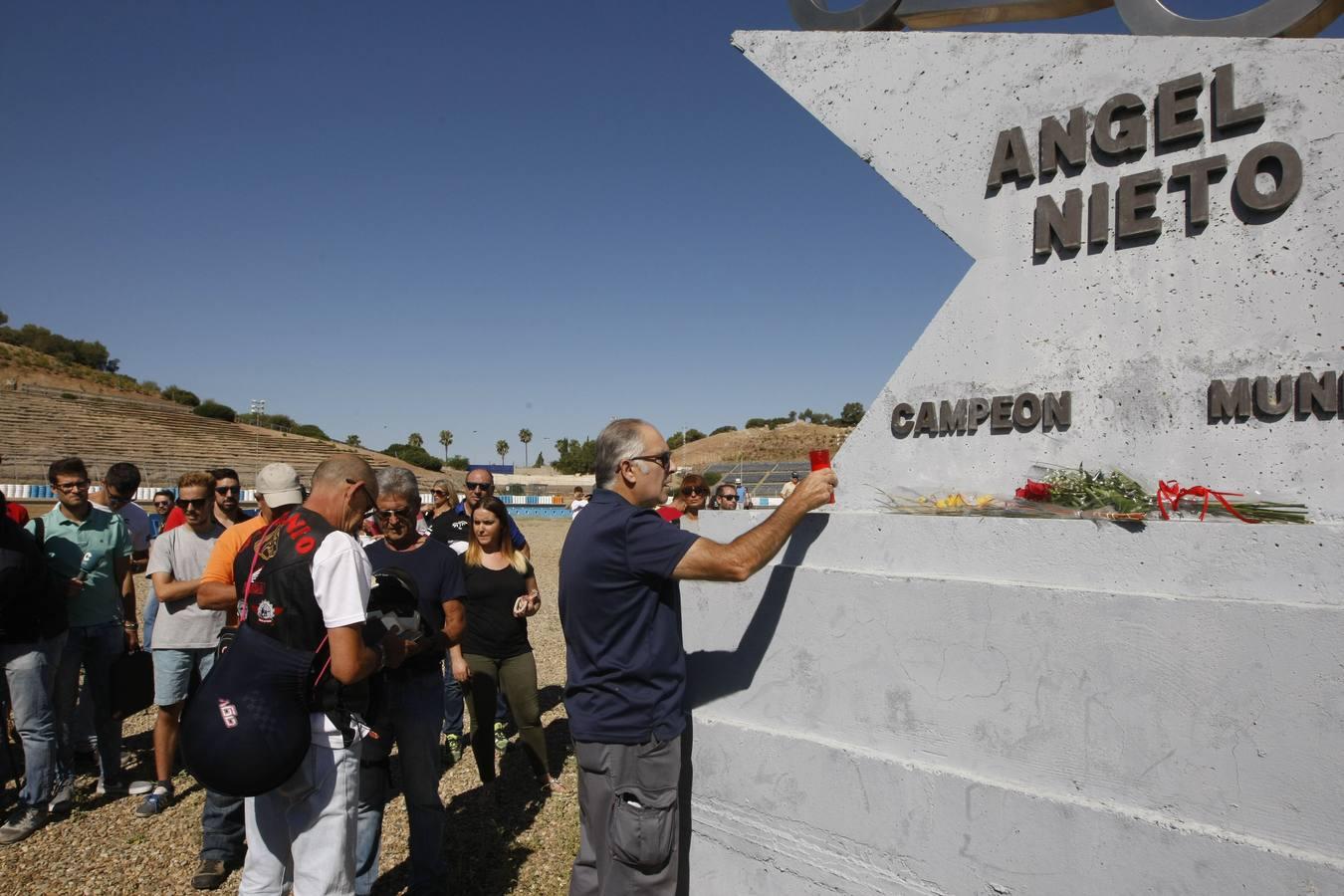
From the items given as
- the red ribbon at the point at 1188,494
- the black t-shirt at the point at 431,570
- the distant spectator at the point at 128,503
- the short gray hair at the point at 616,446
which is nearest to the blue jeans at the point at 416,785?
the black t-shirt at the point at 431,570

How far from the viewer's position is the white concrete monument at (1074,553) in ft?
6.63

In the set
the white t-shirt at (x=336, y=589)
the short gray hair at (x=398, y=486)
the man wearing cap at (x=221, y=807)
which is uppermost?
the short gray hair at (x=398, y=486)

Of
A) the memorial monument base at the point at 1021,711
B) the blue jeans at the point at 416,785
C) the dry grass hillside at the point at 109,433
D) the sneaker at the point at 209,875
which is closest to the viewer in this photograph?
the memorial monument base at the point at 1021,711

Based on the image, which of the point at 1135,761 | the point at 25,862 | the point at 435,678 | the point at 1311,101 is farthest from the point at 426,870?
the point at 1311,101

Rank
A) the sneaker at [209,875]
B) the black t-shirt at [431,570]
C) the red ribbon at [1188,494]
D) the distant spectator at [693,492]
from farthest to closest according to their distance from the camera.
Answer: the distant spectator at [693,492]
the sneaker at [209,875]
the black t-shirt at [431,570]
the red ribbon at [1188,494]

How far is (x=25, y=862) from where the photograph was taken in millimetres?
3992

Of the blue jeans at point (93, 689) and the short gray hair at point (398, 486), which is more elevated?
the short gray hair at point (398, 486)

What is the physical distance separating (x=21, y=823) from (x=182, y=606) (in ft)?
4.53

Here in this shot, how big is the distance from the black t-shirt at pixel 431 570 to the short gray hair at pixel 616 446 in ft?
4.88

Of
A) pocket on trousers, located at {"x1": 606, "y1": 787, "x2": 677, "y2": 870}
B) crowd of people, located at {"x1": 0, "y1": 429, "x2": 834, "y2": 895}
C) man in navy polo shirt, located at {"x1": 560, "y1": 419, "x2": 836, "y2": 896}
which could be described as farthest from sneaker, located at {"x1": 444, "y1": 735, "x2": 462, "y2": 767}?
pocket on trousers, located at {"x1": 606, "y1": 787, "x2": 677, "y2": 870}

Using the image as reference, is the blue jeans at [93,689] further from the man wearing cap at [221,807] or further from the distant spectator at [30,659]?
the man wearing cap at [221,807]

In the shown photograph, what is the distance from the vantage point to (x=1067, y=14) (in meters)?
3.22

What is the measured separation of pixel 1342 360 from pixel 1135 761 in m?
1.35

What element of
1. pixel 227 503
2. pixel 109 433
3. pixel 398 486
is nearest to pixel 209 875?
pixel 398 486
